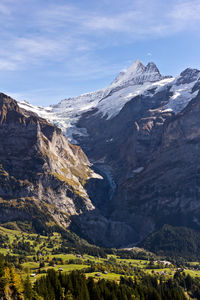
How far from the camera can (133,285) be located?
19512cm

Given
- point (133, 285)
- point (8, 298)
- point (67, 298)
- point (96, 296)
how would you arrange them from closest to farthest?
point (8, 298)
point (67, 298)
point (96, 296)
point (133, 285)

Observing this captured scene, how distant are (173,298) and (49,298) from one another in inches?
2755

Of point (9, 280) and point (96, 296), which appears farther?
point (96, 296)

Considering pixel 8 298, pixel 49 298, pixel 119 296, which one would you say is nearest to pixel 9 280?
pixel 8 298

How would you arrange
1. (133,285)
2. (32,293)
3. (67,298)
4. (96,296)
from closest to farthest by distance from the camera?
(32,293), (67,298), (96,296), (133,285)

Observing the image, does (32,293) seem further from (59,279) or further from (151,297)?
(151,297)

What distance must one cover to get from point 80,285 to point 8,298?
5203 cm

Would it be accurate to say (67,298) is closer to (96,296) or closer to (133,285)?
(96,296)

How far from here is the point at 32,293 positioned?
443 feet

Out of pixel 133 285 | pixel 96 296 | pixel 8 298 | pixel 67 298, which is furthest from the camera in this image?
pixel 133 285

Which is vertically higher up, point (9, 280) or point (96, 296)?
point (9, 280)

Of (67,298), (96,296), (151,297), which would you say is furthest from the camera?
(151,297)

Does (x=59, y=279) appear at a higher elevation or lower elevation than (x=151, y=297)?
higher

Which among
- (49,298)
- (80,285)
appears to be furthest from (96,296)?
(49,298)
